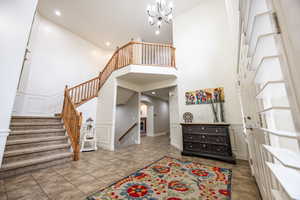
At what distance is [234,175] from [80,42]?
749 centimetres

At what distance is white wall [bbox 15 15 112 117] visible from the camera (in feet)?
13.3

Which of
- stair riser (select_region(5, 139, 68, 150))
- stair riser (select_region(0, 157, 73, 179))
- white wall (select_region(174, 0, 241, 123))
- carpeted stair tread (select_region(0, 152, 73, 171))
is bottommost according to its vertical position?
stair riser (select_region(0, 157, 73, 179))

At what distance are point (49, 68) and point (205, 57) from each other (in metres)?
5.96

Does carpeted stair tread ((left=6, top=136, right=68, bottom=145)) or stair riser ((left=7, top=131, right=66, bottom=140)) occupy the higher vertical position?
stair riser ((left=7, top=131, right=66, bottom=140))

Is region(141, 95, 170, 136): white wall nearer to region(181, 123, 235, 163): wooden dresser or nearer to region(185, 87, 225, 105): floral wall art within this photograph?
region(185, 87, 225, 105): floral wall art

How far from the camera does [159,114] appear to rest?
8039 mm

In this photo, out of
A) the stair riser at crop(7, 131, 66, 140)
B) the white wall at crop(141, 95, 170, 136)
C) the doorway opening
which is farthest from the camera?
the white wall at crop(141, 95, 170, 136)

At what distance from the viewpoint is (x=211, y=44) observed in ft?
12.2

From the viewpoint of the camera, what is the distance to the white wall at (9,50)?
1546mm

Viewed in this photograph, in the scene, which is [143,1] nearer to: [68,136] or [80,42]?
[80,42]

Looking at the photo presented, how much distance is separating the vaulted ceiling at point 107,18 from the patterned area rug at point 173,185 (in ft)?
17.5

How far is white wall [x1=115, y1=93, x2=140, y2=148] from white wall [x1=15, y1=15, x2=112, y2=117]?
5.12 feet

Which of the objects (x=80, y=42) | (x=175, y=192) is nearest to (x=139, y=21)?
(x=80, y=42)

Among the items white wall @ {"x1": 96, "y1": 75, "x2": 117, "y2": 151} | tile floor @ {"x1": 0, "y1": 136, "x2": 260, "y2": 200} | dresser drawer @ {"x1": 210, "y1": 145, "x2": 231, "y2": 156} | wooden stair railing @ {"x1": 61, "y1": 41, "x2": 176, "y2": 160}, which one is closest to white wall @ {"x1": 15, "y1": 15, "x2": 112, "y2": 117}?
white wall @ {"x1": 96, "y1": 75, "x2": 117, "y2": 151}
